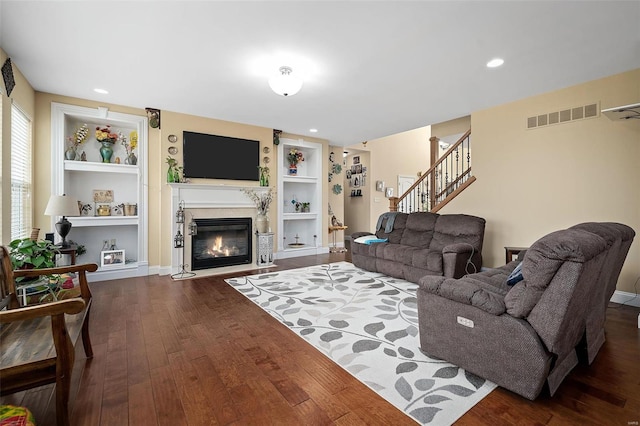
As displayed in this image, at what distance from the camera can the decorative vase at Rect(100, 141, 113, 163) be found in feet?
14.9

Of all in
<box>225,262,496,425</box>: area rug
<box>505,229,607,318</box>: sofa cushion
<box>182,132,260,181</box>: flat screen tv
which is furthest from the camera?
<box>182,132,260,181</box>: flat screen tv

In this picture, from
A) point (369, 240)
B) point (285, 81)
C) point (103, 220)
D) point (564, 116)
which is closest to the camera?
point (285, 81)

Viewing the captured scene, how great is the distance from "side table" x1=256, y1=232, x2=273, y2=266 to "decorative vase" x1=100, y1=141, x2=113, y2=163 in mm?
2680

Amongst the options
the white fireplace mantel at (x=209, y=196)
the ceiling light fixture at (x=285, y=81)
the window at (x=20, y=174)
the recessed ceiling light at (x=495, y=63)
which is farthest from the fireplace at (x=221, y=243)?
the recessed ceiling light at (x=495, y=63)

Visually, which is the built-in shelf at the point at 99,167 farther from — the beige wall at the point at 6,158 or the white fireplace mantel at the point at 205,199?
the beige wall at the point at 6,158

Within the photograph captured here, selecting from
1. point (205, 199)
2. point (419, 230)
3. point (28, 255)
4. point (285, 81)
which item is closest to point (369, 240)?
point (419, 230)

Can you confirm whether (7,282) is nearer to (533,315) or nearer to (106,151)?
(106,151)

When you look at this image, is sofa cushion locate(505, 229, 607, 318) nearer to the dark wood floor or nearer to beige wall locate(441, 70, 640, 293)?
the dark wood floor

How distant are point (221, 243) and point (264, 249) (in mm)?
806

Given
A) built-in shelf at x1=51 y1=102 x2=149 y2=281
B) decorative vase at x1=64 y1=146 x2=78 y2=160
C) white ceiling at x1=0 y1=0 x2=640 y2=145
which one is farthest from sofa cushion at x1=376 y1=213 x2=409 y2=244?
decorative vase at x1=64 y1=146 x2=78 y2=160

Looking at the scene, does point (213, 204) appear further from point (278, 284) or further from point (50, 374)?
point (50, 374)

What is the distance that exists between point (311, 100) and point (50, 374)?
3.96 meters

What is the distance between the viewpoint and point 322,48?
2.85 m

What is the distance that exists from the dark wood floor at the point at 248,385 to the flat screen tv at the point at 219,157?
2.94m
